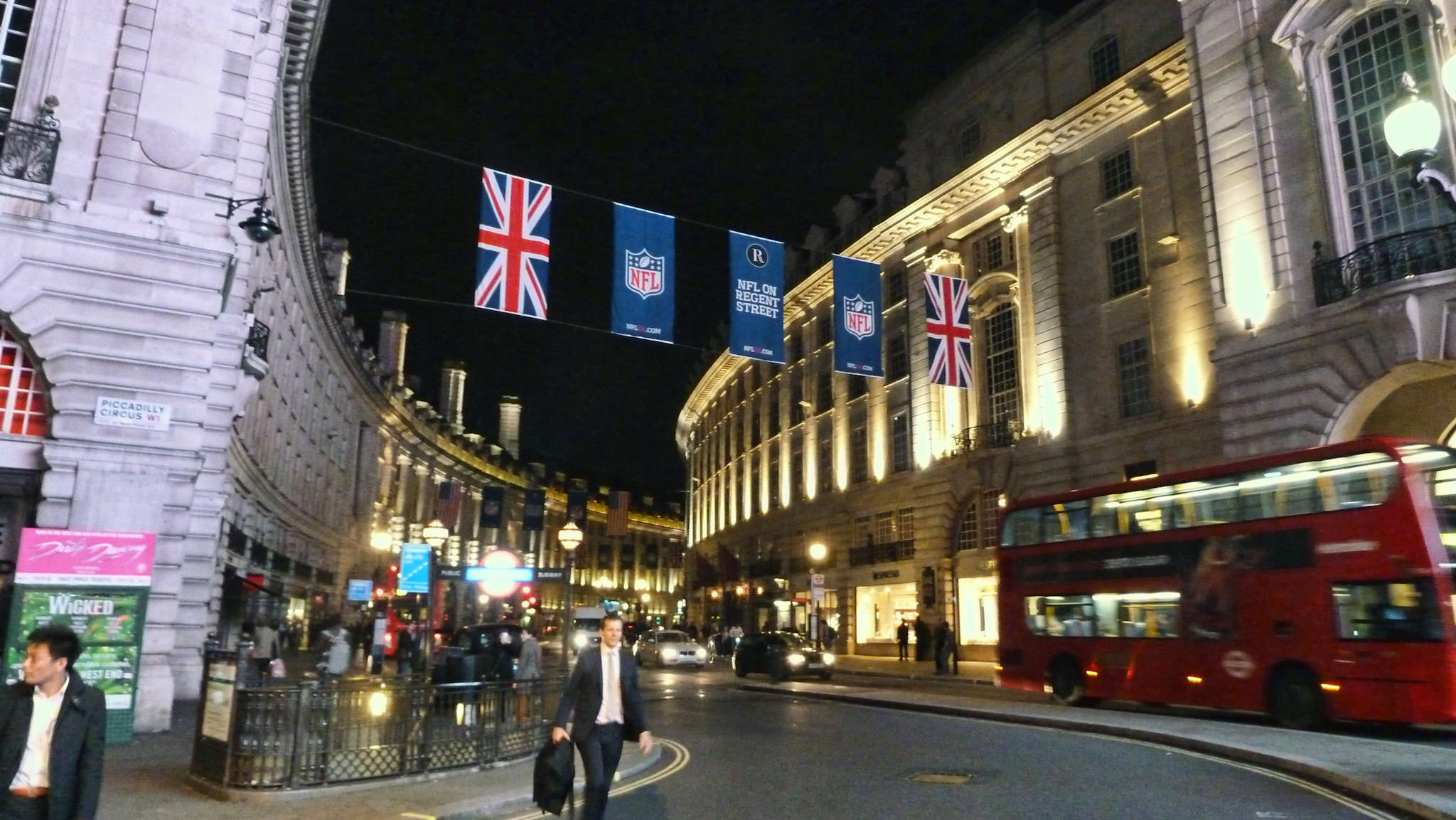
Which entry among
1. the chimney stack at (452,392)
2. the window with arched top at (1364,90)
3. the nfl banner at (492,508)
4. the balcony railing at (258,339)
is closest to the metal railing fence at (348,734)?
the balcony railing at (258,339)

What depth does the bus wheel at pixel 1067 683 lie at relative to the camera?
63.5 ft

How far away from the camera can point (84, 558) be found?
12594mm

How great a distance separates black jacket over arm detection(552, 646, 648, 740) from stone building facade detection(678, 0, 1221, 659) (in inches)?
736

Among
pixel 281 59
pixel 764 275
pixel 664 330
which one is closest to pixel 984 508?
pixel 764 275

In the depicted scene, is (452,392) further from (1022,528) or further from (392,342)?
(1022,528)

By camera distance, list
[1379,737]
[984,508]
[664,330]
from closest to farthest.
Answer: [1379,737] → [664,330] → [984,508]

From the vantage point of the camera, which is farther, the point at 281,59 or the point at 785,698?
the point at 785,698

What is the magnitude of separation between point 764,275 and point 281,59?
1123 centimetres

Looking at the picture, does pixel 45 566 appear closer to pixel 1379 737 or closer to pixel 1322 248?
pixel 1379 737

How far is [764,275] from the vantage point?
68.9ft

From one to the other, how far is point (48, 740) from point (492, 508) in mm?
32645

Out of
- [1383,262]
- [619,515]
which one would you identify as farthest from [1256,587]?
[619,515]

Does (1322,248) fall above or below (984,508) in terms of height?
above

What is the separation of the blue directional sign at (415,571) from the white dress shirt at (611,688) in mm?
13885
